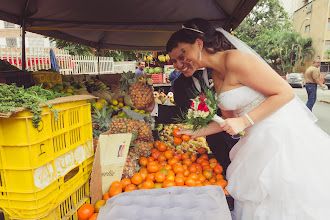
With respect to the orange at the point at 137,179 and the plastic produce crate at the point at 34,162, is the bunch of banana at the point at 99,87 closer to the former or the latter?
the orange at the point at 137,179

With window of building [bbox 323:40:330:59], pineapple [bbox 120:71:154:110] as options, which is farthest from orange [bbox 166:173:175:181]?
window of building [bbox 323:40:330:59]

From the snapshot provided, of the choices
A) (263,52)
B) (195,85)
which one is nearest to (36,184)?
(195,85)

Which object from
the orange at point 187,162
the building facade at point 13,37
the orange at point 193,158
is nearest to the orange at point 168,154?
the orange at point 187,162

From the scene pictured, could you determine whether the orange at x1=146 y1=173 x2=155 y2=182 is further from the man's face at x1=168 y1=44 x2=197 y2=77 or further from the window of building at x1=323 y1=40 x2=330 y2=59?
the window of building at x1=323 y1=40 x2=330 y2=59

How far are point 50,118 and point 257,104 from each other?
1.64 metres

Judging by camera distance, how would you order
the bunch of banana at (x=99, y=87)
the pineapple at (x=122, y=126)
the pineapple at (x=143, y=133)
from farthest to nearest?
the bunch of banana at (x=99, y=87), the pineapple at (x=143, y=133), the pineapple at (x=122, y=126)

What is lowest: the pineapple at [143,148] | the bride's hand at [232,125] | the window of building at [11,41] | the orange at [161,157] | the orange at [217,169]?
the orange at [217,169]

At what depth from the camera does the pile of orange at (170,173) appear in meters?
2.22

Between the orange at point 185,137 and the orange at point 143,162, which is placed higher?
the orange at point 185,137

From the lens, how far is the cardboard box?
1.94m

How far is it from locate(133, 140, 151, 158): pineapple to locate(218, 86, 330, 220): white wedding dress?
1107 mm

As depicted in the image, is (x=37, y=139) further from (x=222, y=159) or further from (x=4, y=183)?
(x=222, y=159)

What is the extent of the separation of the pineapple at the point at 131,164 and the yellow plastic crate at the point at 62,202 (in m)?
0.45

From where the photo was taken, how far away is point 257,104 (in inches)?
78.2
